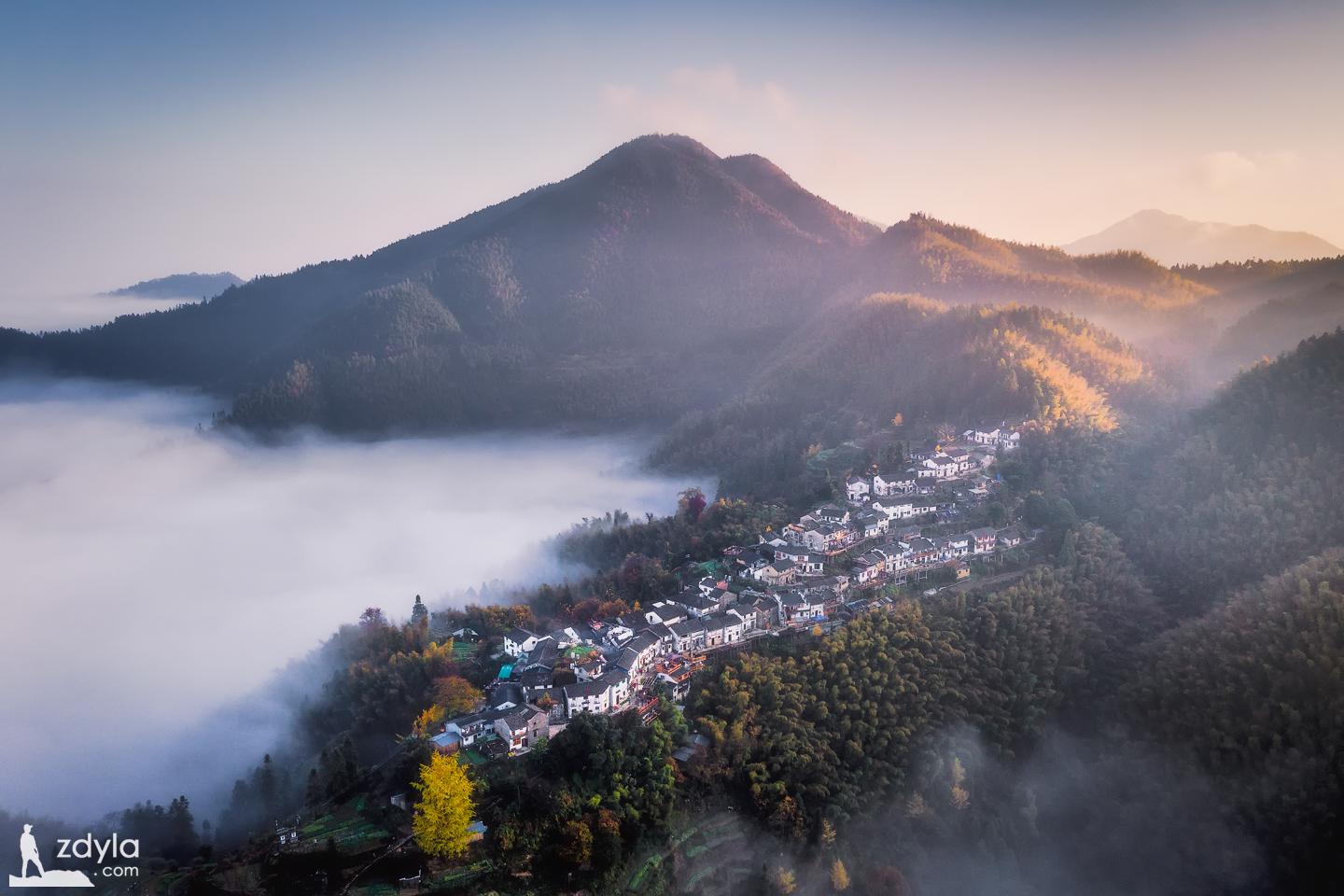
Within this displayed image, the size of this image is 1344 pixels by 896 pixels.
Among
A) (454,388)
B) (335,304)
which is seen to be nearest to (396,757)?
(454,388)

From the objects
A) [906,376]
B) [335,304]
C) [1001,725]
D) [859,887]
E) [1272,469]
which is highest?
[335,304]

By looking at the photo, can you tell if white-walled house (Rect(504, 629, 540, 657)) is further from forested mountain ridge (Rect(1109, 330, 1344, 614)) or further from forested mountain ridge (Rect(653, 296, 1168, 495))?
forested mountain ridge (Rect(1109, 330, 1344, 614))

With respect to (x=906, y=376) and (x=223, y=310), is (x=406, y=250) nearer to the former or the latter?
(x=223, y=310)

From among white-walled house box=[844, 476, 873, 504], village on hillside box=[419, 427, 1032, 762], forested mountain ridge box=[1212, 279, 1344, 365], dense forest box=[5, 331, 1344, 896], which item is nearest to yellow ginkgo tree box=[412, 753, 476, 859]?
dense forest box=[5, 331, 1344, 896]

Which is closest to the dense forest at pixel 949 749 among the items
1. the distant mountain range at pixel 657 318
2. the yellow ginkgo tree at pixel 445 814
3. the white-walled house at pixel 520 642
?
the yellow ginkgo tree at pixel 445 814

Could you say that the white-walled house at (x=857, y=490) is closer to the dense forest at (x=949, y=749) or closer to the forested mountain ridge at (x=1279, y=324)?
the dense forest at (x=949, y=749)
